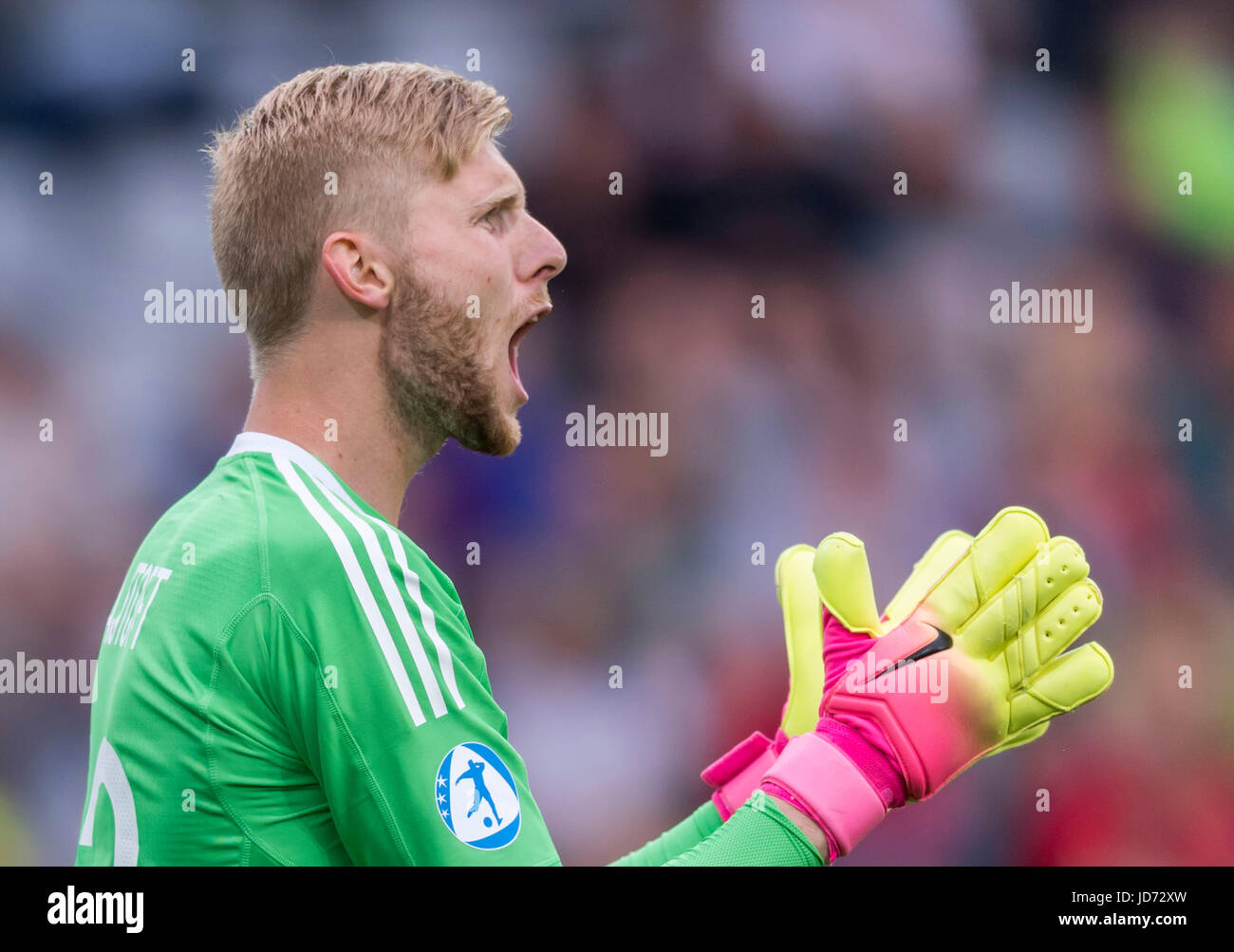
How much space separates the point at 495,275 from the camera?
1906 mm

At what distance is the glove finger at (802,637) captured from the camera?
2.25 metres

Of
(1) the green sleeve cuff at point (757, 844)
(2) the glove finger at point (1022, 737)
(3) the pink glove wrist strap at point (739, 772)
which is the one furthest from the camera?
(3) the pink glove wrist strap at point (739, 772)

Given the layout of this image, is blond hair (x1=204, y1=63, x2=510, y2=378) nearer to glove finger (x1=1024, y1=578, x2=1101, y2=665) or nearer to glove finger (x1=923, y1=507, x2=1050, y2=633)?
glove finger (x1=923, y1=507, x2=1050, y2=633)

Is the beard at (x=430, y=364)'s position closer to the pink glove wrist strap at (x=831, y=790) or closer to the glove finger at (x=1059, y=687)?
the pink glove wrist strap at (x=831, y=790)

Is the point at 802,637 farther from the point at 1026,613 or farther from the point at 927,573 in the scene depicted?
the point at 1026,613

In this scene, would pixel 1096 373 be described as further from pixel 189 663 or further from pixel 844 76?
pixel 189 663

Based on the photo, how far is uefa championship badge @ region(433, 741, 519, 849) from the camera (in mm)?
1442

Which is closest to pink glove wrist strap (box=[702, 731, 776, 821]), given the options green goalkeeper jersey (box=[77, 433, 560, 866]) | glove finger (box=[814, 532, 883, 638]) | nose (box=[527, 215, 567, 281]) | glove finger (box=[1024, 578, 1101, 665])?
glove finger (box=[814, 532, 883, 638])

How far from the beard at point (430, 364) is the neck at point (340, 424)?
0.03 meters

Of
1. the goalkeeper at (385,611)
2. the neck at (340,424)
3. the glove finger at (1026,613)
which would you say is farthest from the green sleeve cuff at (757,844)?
the neck at (340,424)

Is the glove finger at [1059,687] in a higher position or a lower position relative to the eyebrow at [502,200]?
lower

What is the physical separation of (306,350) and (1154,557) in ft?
12.3

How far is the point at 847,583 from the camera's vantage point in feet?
6.52
